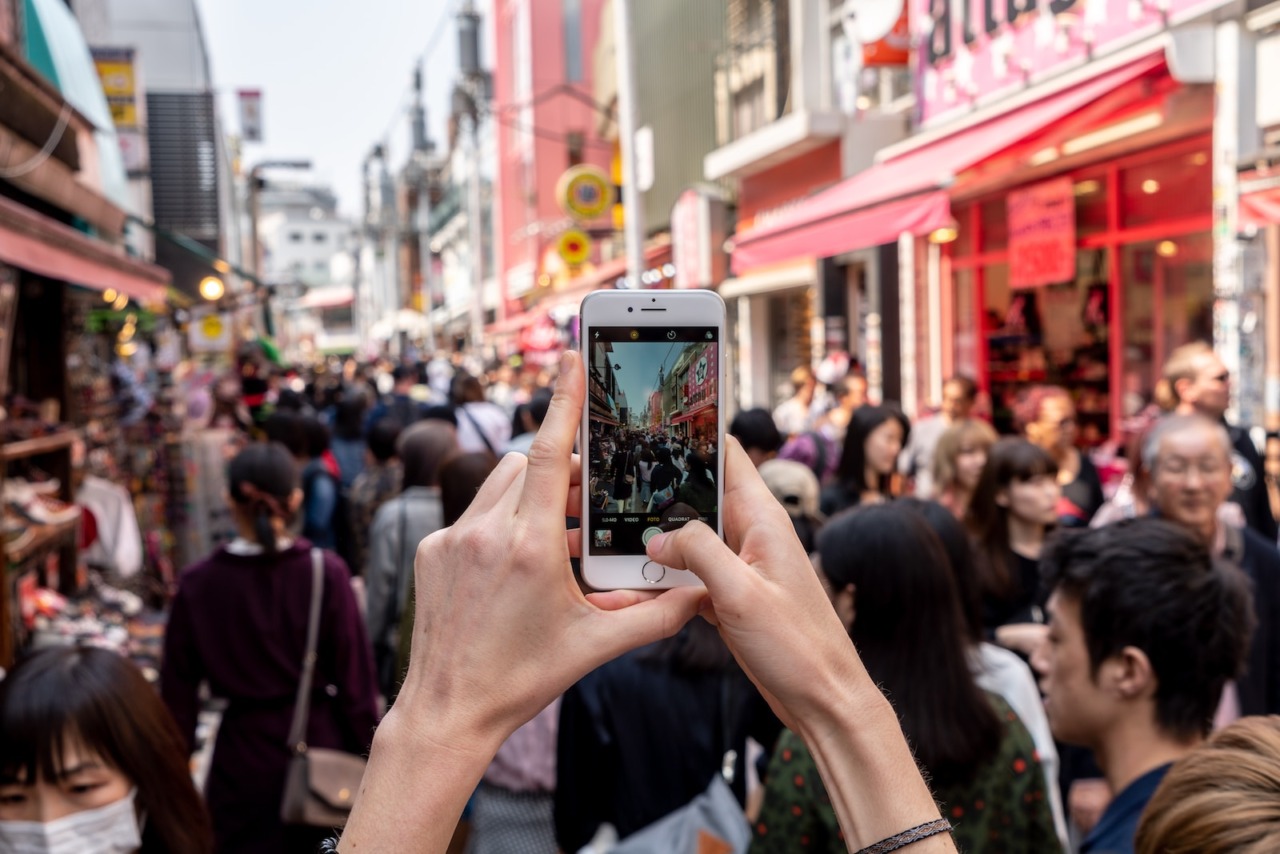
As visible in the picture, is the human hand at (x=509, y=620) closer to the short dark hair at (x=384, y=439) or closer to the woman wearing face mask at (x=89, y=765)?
the woman wearing face mask at (x=89, y=765)

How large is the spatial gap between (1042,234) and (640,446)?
10.1m

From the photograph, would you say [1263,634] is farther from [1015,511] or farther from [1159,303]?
[1159,303]

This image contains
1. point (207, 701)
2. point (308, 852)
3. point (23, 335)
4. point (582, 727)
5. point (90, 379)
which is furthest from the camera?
point (90, 379)

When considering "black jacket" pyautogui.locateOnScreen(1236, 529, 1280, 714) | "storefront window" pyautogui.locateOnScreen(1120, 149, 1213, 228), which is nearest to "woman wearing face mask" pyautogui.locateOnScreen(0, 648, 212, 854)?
"black jacket" pyautogui.locateOnScreen(1236, 529, 1280, 714)

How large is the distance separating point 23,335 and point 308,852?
5.59 m

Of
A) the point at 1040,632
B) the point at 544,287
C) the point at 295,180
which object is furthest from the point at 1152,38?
the point at 295,180

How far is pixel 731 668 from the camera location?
3.24 m

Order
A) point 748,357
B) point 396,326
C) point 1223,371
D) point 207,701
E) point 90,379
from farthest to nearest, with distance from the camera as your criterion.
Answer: point 396,326 < point 748,357 < point 90,379 < point 207,701 < point 1223,371

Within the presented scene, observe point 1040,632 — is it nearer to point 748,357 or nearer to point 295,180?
point 748,357

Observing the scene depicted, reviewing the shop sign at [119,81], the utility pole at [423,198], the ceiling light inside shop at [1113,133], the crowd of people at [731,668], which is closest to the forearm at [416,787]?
the crowd of people at [731,668]

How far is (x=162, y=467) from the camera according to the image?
372 inches

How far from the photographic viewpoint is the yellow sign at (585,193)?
72.3 ft

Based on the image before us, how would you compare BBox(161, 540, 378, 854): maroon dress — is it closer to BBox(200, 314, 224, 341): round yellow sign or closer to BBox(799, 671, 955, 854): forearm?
BBox(799, 671, 955, 854): forearm

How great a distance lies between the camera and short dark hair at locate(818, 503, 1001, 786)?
2.54m
